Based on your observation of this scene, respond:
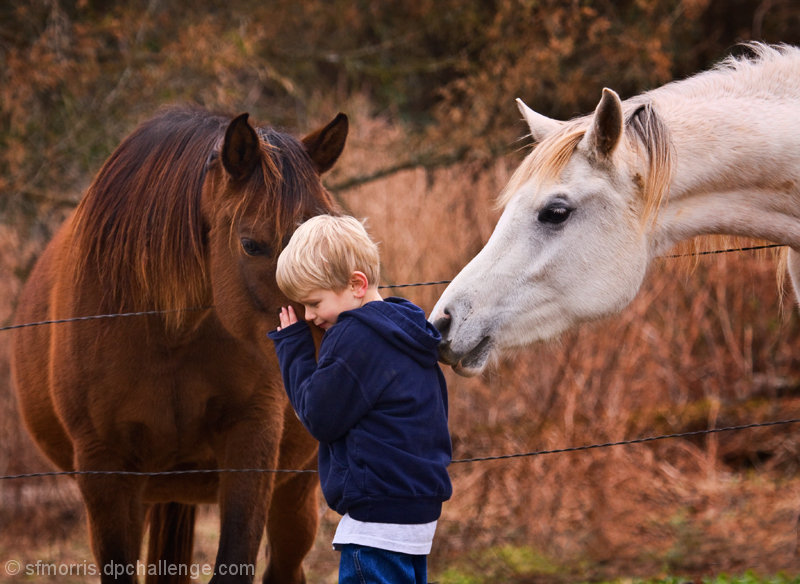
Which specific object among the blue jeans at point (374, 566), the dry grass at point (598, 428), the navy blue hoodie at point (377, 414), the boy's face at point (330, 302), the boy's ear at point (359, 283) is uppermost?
the boy's ear at point (359, 283)

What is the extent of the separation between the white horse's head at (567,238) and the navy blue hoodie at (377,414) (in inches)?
16.8

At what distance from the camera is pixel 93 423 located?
3219mm

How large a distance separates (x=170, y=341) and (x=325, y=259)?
1.24 m

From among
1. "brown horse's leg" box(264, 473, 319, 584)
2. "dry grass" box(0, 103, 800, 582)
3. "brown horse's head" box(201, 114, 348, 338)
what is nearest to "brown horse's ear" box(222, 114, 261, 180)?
"brown horse's head" box(201, 114, 348, 338)

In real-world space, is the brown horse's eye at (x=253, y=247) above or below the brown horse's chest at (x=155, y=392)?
above

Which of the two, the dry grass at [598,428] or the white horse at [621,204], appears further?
the dry grass at [598,428]

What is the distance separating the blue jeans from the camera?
7.09ft

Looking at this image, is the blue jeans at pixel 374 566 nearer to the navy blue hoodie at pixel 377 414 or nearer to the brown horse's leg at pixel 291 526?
the navy blue hoodie at pixel 377 414

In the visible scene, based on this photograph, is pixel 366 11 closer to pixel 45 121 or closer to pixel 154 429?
pixel 45 121

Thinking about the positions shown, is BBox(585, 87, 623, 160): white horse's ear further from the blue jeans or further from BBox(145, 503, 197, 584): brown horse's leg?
BBox(145, 503, 197, 584): brown horse's leg

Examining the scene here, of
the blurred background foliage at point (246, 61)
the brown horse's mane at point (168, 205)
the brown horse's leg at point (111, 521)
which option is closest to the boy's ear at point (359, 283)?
the brown horse's mane at point (168, 205)

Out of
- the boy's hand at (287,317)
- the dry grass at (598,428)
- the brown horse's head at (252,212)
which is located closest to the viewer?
the boy's hand at (287,317)

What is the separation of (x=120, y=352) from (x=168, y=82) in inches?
189

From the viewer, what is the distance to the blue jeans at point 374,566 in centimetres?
216
